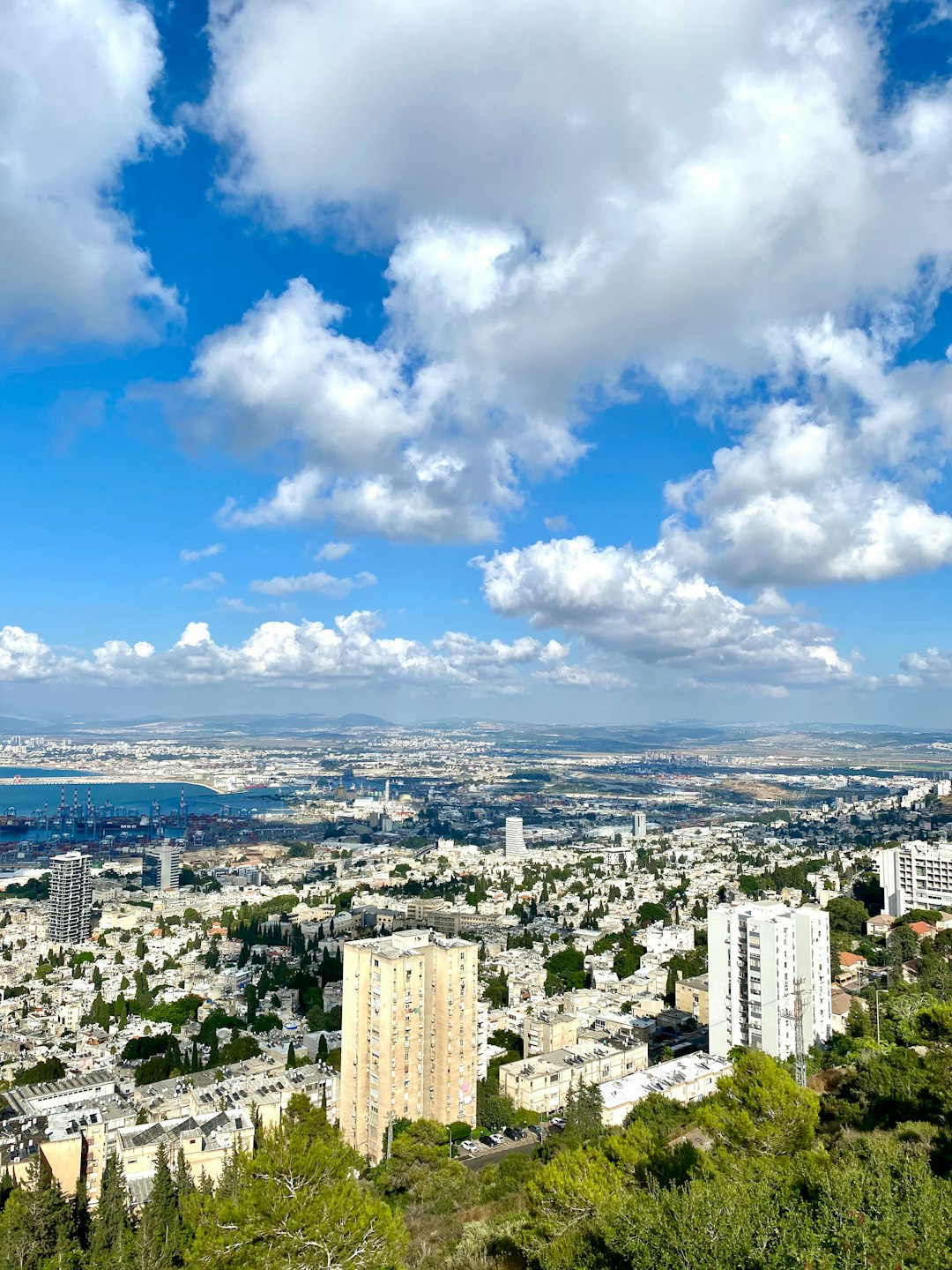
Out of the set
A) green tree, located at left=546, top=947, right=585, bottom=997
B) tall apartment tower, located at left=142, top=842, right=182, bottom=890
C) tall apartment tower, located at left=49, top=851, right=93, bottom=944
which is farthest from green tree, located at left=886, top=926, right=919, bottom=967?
tall apartment tower, located at left=142, top=842, right=182, bottom=890

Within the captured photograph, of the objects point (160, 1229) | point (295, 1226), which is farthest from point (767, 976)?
point (295, 1226)

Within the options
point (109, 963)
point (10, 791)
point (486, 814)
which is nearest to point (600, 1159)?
point (109, 963)

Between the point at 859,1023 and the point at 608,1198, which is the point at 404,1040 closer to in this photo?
the point at 608,1198

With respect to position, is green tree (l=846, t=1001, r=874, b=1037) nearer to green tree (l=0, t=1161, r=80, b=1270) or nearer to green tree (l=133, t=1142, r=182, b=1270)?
green tree (l=133, t=1142, r=182, b=1270)

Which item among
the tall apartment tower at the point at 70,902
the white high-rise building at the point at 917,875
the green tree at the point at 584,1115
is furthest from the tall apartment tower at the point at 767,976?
the tall apartment tower at the point at 70,902

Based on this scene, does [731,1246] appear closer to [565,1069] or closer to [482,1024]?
[565,1069]

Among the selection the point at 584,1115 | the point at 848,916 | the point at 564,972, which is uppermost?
the point at 848,916

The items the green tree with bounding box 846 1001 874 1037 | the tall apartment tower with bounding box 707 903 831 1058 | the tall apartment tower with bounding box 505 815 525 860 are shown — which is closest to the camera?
the tall apartment tower with bounding box 707 903 831 1058
